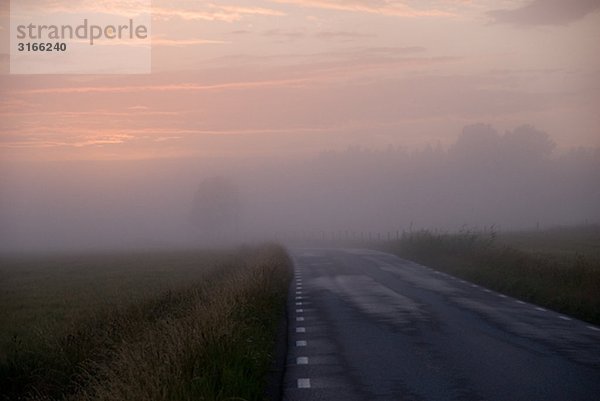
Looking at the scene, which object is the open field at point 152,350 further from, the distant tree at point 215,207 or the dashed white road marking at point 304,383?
the distant tree at point 215,207

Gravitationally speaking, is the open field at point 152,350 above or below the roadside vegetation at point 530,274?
above

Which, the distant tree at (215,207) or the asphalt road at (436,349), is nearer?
the asphalt road at (436,349)

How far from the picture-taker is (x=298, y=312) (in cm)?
2127

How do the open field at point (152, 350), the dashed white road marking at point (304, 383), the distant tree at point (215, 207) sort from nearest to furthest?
the open field at point (152, 350)
the dashed white road marking at point (304, 383)
the distant tree at point (215, 207)

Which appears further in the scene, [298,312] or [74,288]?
[74,288]

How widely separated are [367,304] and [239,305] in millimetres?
7714

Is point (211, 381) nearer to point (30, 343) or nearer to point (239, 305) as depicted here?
point (239, 305)

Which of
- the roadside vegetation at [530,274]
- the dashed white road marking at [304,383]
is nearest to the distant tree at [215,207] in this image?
the roadside vegetation at [530,274]

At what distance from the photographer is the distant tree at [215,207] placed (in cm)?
17588

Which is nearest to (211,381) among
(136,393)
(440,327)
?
(136,393)

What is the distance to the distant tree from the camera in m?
176

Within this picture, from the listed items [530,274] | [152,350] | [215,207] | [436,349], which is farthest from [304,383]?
[215,207]

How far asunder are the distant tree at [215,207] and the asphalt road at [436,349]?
15101 centimetres

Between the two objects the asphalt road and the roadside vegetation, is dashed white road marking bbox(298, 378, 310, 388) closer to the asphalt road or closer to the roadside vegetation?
the asphalt road
